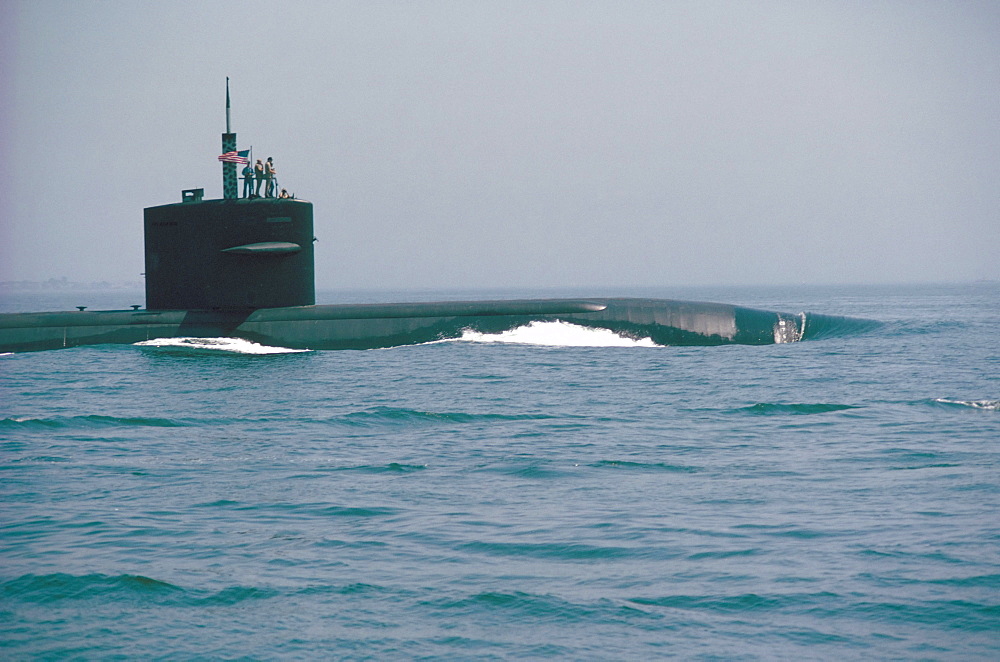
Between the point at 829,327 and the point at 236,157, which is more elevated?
the point at 236,157

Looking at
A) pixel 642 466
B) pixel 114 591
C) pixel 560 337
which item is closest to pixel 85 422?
A: pixel 642 466

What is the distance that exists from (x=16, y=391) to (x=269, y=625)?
58.2 feet

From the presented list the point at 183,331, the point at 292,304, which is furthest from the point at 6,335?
the point at 292,304

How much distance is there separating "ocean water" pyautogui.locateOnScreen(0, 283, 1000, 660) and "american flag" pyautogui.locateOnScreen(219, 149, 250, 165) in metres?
7.45

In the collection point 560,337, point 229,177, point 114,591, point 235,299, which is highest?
point 229,177

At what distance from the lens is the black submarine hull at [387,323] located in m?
27.4

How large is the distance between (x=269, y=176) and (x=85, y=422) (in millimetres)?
10755

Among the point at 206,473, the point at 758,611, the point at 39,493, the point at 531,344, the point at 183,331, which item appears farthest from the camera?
the point at 531,344

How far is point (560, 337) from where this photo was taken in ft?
104

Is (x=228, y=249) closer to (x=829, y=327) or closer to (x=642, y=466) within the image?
(x=642, y=466)

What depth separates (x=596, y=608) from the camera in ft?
25.9

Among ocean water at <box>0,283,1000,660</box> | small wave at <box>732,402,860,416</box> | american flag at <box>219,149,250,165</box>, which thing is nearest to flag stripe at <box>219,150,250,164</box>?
american flag at <box>219,149,250,165</box>

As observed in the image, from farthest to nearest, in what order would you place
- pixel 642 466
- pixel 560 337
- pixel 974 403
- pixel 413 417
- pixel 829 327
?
pixel 829 327 → pixel 560 337 → pixel 974 403 → pixel 413 417 → pixel 642 466

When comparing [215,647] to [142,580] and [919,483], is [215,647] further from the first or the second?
[919,483]
